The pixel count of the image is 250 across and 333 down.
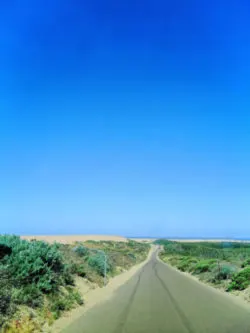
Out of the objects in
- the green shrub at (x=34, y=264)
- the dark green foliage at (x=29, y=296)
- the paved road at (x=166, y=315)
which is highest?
the green shrub at (x=34, y=264)

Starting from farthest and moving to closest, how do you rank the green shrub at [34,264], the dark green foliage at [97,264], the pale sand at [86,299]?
the dark green foliage at [97,264], the green shrub at [34,264], the pale sand at [86,299]

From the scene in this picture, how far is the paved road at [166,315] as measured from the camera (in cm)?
1406

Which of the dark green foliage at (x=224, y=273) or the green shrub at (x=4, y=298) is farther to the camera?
the dark green foliage at (x=224, y=273)

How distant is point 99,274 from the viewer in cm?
3200

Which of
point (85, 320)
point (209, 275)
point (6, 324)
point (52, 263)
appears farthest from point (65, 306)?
point (209, 275)

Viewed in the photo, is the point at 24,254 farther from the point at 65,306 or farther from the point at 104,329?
the point at 104,329

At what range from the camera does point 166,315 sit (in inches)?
661

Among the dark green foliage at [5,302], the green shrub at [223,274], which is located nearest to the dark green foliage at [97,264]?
the green shrub at [223,274]

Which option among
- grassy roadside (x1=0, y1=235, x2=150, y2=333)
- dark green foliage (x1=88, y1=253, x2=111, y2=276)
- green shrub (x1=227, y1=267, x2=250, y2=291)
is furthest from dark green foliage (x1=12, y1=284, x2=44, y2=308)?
dark green foliage (x1=88, y1=253, x2=111, y2=276)

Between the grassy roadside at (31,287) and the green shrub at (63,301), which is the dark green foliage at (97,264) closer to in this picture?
the grassy roadside at (31,287)

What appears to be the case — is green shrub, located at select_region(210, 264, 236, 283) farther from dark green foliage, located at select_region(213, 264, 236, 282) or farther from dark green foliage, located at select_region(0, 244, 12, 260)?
dark green foliage, located at select_region(0, 244, 12, 260)

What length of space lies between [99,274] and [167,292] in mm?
8308

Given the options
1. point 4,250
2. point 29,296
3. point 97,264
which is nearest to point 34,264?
point 4,250

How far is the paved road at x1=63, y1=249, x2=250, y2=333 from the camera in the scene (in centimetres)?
1406
